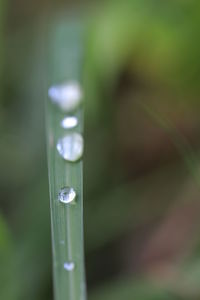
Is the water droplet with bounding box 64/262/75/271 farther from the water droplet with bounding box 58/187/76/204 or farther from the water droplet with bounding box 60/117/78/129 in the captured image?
the water droplet with bounding box 60/117/78/129

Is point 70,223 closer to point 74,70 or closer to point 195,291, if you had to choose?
point 74,70

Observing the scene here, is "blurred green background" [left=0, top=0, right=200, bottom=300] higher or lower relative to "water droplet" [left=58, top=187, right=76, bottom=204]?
higher

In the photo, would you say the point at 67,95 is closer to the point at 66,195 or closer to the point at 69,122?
the point at 69,122

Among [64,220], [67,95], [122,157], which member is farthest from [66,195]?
[122,157]

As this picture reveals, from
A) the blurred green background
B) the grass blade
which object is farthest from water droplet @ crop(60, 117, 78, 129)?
the blurred green background

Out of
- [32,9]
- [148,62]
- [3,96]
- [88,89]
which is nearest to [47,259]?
[88,89]

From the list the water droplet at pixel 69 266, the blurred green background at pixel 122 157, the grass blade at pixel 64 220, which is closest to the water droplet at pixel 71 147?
the grass blade at pixel 64 220
